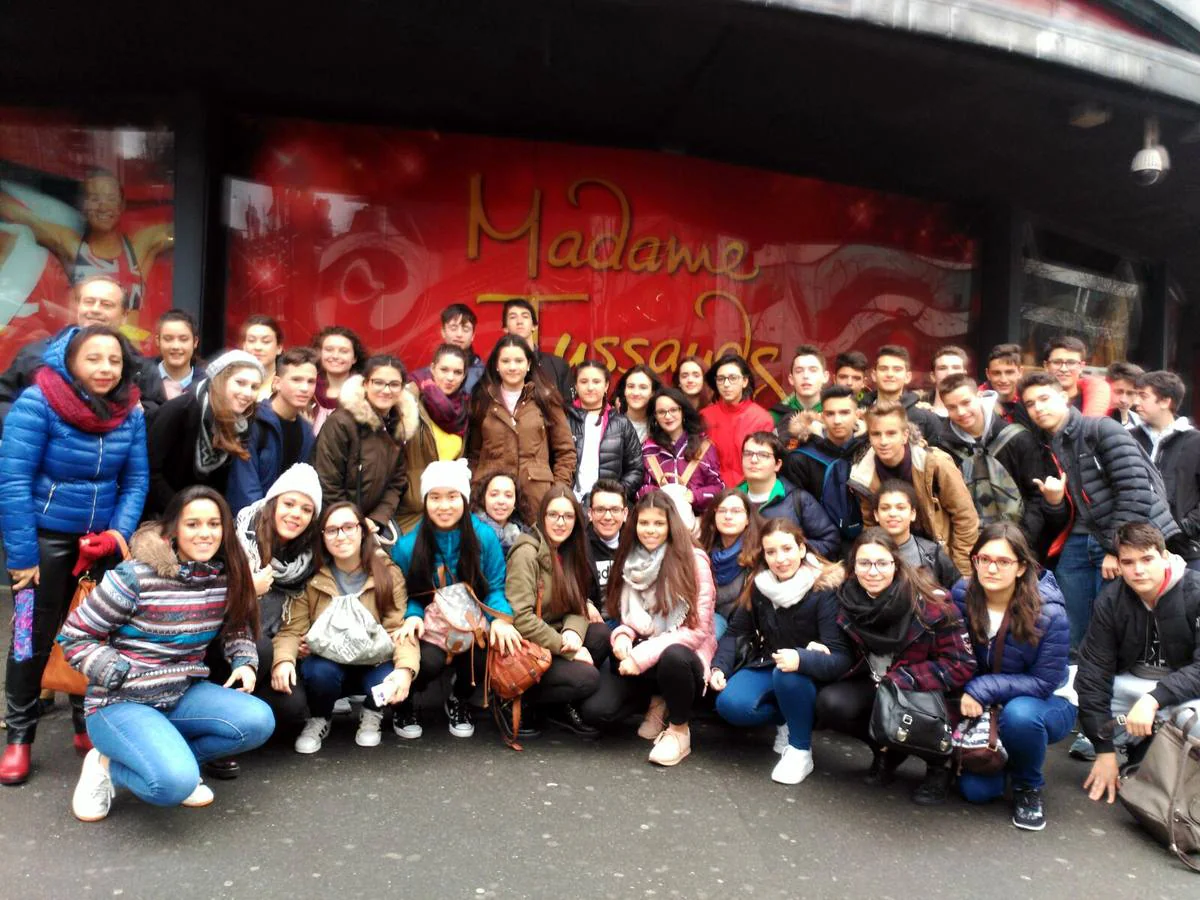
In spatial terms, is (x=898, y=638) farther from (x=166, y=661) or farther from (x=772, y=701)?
(x=166, y=661)

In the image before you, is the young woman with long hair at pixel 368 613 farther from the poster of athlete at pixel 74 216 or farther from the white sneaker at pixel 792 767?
the poster of athlete at pixel 74 216

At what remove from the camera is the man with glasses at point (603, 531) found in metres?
4.48

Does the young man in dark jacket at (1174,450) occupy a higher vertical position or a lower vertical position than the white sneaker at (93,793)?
higher

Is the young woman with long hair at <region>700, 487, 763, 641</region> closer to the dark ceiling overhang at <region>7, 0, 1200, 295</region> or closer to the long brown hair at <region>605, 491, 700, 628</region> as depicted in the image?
the long brown hair at <region>605, 491, 700, 628</region>

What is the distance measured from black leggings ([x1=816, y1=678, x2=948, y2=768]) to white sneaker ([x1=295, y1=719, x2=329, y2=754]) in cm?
221

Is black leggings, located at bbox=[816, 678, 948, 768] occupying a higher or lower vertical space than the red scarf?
lower

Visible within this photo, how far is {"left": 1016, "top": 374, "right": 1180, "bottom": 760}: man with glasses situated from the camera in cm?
433

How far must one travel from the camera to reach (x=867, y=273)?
28.5 feet

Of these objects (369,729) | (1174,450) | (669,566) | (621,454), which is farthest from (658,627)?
(1174,450)

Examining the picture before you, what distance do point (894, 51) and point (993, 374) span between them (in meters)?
2.09

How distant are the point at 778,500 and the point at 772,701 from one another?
111cm

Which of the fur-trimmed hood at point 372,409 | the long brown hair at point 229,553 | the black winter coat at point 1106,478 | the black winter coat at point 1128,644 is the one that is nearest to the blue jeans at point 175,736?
the long brown hair at point 229,553

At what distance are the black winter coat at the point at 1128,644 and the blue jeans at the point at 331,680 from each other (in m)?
3.01

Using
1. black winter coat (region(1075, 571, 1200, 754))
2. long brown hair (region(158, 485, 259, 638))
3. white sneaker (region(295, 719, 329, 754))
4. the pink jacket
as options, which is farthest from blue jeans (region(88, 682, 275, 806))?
black winter coat (region(1075, 571, 1200, 754))
